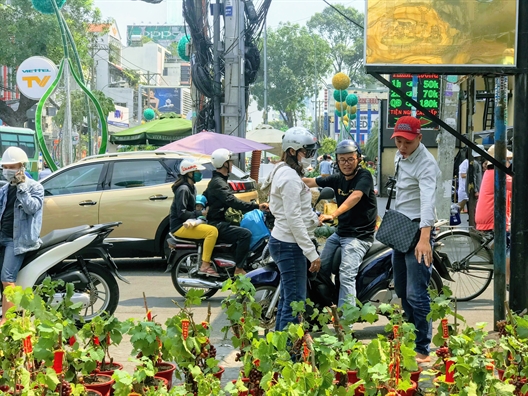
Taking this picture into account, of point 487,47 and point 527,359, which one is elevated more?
point 487,47

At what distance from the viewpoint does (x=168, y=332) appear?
404cm

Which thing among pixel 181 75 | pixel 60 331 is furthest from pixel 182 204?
pixel 181 75

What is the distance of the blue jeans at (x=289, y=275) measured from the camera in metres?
5.33

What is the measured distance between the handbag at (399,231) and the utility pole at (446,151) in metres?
6.78

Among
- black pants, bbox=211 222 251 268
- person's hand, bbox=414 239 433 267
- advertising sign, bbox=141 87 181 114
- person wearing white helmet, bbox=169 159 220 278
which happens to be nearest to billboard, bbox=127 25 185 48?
advertising sign, bbox=141 87 181 114

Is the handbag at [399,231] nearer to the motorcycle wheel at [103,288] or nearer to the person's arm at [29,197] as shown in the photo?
the motorcycle wheel at [103,288]

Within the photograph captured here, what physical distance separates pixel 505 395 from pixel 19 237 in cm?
456

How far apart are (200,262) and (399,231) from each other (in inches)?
131

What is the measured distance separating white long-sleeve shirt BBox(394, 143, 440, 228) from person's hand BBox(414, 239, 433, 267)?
12 cm

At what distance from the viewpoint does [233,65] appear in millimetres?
15469

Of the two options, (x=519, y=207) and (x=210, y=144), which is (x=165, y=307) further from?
(x=210, y=144)

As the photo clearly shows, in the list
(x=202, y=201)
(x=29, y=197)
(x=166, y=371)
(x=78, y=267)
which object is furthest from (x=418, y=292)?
(x=202, y=201)

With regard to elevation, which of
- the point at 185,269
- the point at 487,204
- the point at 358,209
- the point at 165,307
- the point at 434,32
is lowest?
the point at 165,307

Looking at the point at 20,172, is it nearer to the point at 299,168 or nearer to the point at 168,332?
the point at 299,168
